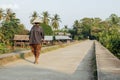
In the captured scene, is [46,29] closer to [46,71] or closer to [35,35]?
[35,35]

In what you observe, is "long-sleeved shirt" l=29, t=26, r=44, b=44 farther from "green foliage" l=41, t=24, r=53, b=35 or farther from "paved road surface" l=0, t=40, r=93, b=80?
"green foliage" l=41, t=24, r=53, b=35

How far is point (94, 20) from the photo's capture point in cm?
15400

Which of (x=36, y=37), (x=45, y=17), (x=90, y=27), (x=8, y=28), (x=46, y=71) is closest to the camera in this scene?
(x=46, y=71)

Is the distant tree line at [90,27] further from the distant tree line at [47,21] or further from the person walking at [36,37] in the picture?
the person walking at [36,37]

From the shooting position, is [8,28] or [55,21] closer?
[8,28]

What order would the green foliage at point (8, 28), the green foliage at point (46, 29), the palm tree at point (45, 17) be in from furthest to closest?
the palm tree at point (45, 17), the green foliage at point (46, 29), the green foliage at point (8, 28)

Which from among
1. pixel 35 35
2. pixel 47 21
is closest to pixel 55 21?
pixel 47 21

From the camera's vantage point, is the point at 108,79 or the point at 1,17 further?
the point at 1,17

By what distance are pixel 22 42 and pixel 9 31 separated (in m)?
8.11

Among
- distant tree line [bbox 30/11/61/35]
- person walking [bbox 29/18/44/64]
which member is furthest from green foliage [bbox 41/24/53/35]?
person walking [bbox 29/18/44/64]

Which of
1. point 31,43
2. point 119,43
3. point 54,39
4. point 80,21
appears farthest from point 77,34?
point 31,43

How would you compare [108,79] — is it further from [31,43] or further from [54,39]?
[54,39]

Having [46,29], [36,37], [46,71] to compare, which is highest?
[46,29]

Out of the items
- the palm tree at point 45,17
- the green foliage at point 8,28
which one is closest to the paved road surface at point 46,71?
the green foliage at point 8,28
